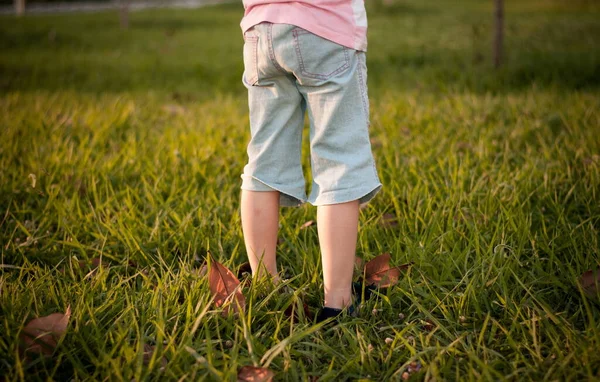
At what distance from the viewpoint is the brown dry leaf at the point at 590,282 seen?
1.54 metres

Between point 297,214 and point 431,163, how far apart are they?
78 centimetres

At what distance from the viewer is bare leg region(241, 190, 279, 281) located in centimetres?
168

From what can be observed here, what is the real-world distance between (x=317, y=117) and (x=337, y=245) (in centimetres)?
35

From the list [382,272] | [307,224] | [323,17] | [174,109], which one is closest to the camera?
[323,17]

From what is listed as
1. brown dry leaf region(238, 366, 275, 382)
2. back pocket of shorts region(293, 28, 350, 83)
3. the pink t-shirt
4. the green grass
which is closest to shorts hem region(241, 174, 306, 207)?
the green grass

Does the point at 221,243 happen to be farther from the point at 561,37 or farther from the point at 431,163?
the point at 561,37

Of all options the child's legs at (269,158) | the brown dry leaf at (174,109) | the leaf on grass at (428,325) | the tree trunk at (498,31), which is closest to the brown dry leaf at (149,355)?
the child's legs at (269,158)

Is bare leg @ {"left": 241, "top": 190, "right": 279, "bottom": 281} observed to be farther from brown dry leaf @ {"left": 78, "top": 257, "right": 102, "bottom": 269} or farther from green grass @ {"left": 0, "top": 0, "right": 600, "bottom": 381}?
brown dry leaf @ {"left": 78, "top": 257, "right": 102, "bottom": 269}

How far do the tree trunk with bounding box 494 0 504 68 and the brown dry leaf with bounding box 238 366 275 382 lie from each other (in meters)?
4.21

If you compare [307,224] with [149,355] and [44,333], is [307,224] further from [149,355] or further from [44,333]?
[44,333]

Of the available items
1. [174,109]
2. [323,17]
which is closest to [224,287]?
[323,17]

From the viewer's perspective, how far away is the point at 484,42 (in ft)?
22.2

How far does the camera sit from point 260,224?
1680mm

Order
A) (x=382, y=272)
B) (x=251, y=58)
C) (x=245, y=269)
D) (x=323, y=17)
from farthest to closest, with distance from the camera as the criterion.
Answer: (x=245, y=269)
(x=382, y=272)
(x=251, y=58)
(x=323, y=17)
